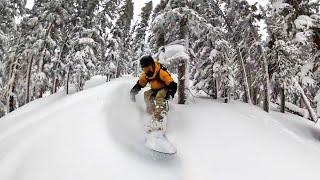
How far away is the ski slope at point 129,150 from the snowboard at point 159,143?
16cm

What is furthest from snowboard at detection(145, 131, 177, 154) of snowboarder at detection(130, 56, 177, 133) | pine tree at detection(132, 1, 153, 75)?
pine tree at detection(132, 1, 153, 75)

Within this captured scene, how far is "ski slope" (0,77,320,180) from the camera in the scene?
25.9 ft

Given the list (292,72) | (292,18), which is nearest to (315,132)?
(292,18)

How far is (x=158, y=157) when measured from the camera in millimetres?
8711

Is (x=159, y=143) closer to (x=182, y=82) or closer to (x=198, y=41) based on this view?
(x=182, y=82)

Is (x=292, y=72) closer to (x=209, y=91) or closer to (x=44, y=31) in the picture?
(x=209, y=91)

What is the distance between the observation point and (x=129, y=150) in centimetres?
887

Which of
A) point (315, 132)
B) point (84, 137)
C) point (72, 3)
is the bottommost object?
point (315, 132)

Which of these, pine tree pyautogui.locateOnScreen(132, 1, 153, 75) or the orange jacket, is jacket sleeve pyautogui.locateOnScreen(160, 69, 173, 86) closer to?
the orange jacket

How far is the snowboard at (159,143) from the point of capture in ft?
28.6

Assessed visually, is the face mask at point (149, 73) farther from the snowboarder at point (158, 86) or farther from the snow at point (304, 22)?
the snow at point (304, 22)

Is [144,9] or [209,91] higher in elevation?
[144,9]

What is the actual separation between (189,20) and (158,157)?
419 inches

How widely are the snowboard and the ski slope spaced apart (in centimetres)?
16
